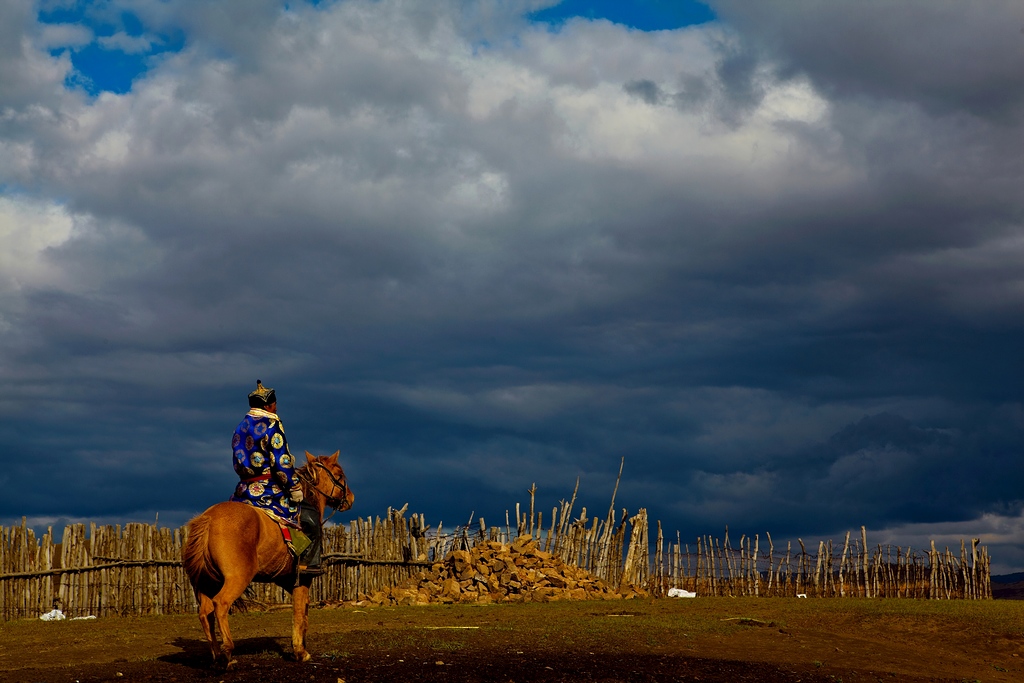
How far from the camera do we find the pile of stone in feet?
65.7

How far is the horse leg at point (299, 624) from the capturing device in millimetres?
9141

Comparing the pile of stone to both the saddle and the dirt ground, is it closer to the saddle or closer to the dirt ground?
the dirt ground

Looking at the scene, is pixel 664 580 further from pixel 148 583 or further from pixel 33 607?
pixel 33 607

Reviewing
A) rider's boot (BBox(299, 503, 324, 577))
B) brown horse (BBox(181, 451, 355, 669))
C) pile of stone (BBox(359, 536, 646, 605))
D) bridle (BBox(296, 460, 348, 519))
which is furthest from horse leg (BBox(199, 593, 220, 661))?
pile of stone (BBox(359, 536, 646, 605))

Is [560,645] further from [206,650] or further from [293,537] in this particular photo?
[206,650]

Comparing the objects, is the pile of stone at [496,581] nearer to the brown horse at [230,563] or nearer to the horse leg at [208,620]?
the brown horse at [230,563]

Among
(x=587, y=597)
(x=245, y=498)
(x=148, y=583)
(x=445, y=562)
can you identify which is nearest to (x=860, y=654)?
(x=245, y=498)

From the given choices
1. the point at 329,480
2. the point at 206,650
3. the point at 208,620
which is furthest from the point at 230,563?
the point at 206,650

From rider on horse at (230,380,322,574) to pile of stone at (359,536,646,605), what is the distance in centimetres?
1073

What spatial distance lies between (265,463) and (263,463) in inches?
0.7

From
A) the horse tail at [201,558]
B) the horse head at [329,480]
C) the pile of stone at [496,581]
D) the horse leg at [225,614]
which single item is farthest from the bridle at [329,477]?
the pile of stone at [496,581]

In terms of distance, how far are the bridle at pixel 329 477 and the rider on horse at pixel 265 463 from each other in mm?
410

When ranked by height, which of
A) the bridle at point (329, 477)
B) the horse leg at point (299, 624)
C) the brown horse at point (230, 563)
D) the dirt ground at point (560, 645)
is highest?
the bridle at point (329, 477)

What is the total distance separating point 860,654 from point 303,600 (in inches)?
274
